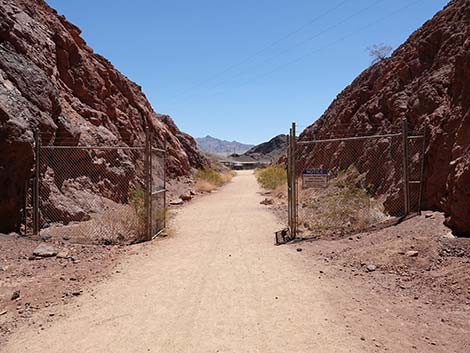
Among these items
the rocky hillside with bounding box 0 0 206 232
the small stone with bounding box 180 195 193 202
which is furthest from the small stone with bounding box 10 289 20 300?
the small stone with bounding box 180 195 193 202

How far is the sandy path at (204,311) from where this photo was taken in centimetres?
448

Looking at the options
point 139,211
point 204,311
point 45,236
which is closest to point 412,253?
point 204,311

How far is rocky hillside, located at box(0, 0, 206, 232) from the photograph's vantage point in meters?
10.2

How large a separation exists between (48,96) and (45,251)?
6209 millimetres

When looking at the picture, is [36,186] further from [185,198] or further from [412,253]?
[185,198]

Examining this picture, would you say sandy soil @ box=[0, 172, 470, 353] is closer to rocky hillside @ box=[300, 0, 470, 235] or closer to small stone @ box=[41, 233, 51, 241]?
small stone @ box=[41, 233, 51, 241]

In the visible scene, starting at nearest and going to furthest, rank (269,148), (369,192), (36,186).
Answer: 1. (36,186)
2. (369,192)
3. (269,148)

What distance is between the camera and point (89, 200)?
43.9 ft

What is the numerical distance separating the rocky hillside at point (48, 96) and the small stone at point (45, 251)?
1.67 meters

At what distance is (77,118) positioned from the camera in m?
16.0

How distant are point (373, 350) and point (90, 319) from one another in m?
3.44

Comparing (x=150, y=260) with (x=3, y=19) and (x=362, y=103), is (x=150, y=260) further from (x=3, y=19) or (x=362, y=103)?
(x=362, y=103)

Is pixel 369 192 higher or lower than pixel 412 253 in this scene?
higher

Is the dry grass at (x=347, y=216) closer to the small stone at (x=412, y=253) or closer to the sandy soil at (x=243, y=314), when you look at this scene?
the sandy soil at (x=243, y=314)
